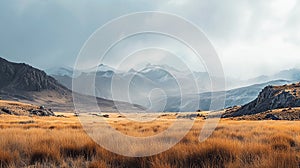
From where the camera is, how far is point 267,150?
24.3 ft

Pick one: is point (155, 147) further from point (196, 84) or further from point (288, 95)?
point (288, 95)

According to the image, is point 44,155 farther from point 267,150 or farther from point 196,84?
point 196,84

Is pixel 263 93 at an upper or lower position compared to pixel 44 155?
upper

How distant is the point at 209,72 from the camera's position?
402 inches

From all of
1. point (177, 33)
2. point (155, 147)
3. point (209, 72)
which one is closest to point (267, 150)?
point (155, 147)

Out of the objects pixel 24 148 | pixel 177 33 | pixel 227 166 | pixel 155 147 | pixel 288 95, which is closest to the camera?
pixel 227 166

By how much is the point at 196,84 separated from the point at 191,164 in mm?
5593

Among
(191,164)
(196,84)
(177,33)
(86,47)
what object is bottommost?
(191,164)

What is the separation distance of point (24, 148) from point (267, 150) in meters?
6.35

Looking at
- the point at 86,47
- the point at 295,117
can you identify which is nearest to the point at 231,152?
the point at 86,47

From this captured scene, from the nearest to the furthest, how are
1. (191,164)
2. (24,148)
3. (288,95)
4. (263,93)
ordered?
(191,164)
(24,148)
(288,95)
(263,93)

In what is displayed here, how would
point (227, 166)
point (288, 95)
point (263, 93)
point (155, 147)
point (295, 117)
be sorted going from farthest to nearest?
1. point (263, 93)
2. point (288, 95)
3. point (295, 117)
4. point (155, 147)
5. point (227, 166)

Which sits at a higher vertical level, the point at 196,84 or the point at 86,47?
the point at 86,47

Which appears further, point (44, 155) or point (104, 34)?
point (104, 34)
